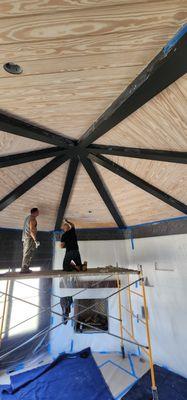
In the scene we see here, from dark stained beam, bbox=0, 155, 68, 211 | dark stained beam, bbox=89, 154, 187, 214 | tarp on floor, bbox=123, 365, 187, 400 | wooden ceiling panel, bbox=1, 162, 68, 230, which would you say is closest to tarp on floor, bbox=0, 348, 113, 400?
tarp on floor, bbox=123, 365, 187, 400

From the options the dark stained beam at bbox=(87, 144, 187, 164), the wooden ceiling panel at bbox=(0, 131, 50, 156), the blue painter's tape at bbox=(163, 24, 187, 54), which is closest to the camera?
the blue painter's tape at bbox=(163, 24, 187, 54)

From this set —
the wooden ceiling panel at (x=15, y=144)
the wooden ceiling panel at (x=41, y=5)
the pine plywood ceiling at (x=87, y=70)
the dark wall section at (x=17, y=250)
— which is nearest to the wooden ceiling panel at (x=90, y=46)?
the pine plywood ceiling at (x=87, y=70)

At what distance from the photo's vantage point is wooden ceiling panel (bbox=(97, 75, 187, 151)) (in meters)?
1.35

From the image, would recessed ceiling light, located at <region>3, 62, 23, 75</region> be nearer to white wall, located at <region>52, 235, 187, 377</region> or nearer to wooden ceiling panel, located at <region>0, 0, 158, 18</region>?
wooden ceiling panel, located at <region>0, 0, 158, 18</region>

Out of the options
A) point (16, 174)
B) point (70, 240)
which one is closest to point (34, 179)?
point (16, 174)

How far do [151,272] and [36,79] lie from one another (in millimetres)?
3866

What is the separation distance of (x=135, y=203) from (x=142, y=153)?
160cm

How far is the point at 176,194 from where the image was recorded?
2.97m

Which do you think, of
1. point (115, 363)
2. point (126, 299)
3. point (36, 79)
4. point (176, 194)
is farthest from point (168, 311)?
point (36, 79)

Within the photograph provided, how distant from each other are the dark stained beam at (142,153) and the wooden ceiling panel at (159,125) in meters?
0.06

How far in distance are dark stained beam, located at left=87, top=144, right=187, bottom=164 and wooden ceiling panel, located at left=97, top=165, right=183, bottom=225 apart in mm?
476

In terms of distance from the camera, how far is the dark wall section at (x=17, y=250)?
4043 mm

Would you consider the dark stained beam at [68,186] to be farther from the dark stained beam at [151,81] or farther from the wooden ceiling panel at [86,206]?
the dark stained beam at [151,81]

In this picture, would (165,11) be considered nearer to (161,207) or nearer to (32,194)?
(32,194)
